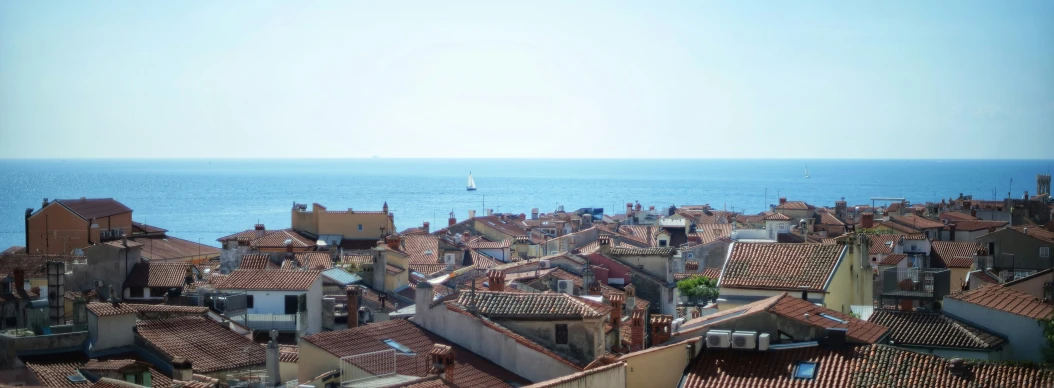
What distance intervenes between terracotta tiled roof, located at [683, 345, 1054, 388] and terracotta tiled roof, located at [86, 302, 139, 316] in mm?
11267

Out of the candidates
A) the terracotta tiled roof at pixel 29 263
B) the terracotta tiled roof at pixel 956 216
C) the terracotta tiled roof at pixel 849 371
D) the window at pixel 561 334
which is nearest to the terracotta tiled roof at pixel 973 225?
the terracotta tiled roof at pixel 956 216

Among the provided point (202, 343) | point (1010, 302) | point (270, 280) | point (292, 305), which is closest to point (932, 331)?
point (1010, 302)

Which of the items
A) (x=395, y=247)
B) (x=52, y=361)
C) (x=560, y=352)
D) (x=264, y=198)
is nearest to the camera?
(x=560, y=352)

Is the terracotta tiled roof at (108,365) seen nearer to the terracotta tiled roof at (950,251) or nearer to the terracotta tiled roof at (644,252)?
the terracotta tiled roof at (644,252)

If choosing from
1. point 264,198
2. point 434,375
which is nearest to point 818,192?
point 264,198

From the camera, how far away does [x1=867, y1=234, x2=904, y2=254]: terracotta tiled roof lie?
130ft

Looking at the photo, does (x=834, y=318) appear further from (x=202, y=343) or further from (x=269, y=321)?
(x=269, y=321)

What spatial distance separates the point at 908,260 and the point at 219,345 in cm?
2389

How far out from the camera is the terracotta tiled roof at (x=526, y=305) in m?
17.2

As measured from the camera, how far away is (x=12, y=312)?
25.0 metres

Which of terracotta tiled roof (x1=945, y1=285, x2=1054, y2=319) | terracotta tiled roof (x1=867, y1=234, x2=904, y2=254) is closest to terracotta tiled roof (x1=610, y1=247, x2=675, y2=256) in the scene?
terracotta tiled roof (x1=945, y1=285, x2=1054, y2=319)

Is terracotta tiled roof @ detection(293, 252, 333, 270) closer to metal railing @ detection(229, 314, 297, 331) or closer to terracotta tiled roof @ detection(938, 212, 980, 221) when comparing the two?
metal railing @ detection(229, 314, 297, 331)

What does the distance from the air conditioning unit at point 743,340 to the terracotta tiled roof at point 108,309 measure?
38.2ft

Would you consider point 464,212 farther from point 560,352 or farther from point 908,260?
point 560,352
